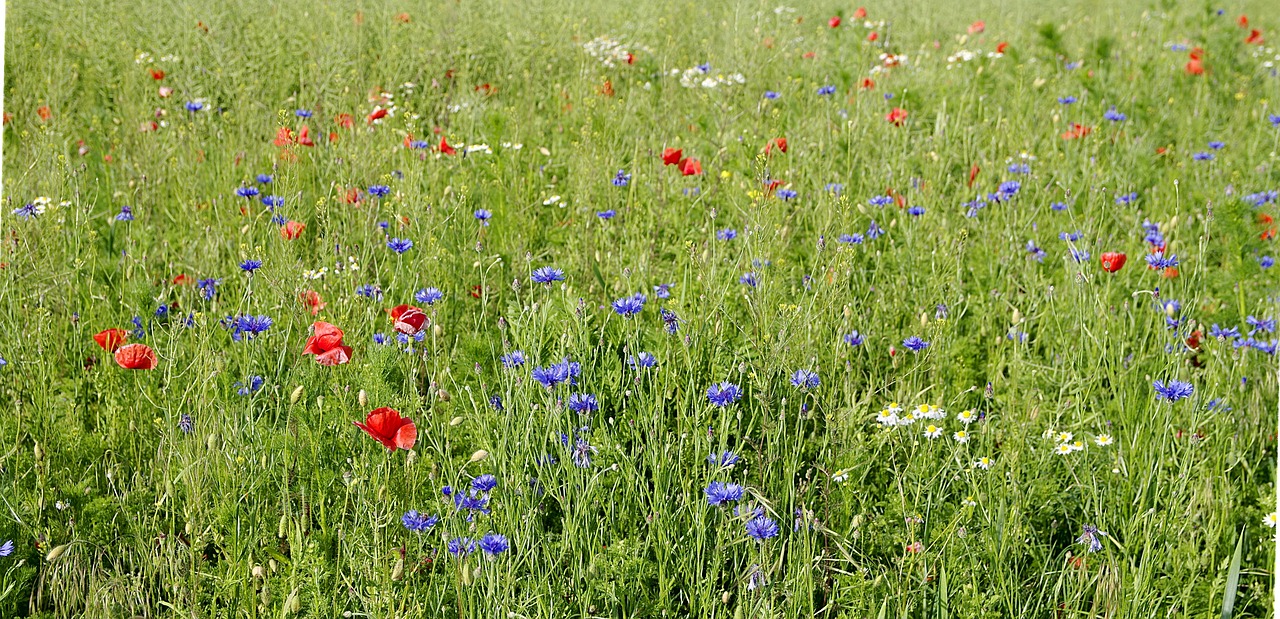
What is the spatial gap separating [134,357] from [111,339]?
0.25 m

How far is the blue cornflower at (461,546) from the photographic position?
1572mm

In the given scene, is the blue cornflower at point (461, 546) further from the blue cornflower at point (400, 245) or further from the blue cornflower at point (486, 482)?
the blue cornflower at point (400, 245)

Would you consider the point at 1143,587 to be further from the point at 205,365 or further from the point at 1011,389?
the point at 205,365

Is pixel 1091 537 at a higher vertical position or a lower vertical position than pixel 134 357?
lower

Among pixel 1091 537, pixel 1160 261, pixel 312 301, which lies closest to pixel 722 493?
pixel 1091 537

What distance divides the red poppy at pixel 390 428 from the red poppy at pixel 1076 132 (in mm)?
2823

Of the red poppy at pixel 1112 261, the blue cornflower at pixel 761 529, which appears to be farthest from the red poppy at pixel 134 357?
the red poppy at pixel 1112 261

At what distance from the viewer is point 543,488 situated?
1.84 metres

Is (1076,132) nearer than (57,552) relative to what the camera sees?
No

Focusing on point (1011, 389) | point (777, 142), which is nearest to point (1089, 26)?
point (777, 142)

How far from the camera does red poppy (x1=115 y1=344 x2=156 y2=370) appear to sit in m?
1.91

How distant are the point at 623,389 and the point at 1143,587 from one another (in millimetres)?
1021

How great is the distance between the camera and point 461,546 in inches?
62.3

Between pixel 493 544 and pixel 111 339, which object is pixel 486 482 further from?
pixel 111 339
